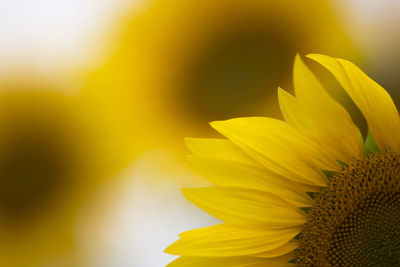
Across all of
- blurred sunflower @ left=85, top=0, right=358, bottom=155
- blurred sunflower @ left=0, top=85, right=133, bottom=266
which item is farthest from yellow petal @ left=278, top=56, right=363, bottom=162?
blurred sunflower @ left=0, top=85, right=133, bottom=266

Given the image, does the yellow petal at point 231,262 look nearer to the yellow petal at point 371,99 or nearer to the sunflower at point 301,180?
the sunflower at point 301,180

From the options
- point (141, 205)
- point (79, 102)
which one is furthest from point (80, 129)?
point (141, 205)

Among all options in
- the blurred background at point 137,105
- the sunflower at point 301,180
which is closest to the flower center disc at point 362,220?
the sunflower at point 301,180

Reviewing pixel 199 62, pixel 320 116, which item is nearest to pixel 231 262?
pixel 320 116

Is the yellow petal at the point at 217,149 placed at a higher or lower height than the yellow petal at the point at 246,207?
higher

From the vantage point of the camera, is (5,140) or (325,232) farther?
(5,140)

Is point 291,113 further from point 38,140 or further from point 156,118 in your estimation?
point 38,140
